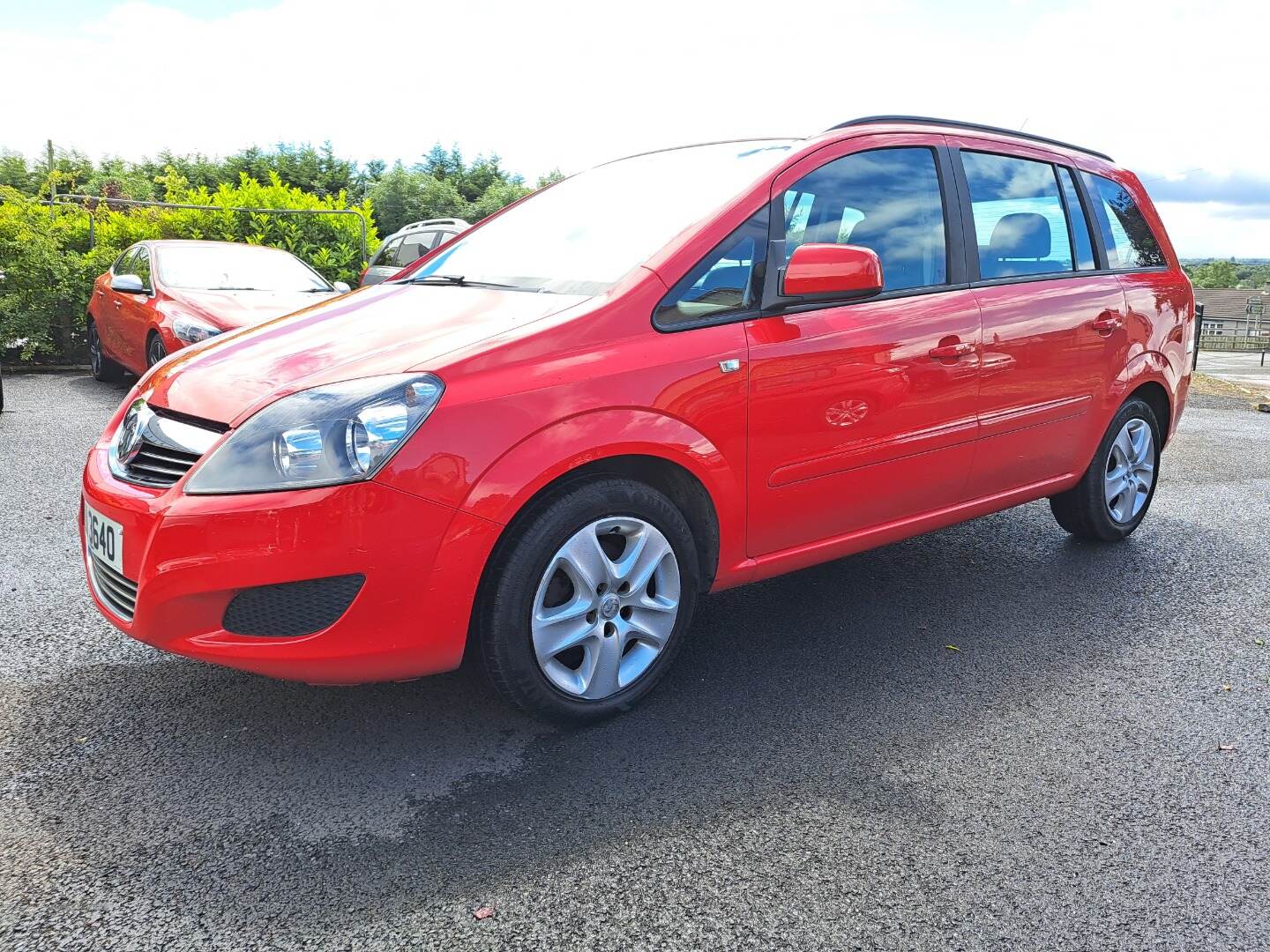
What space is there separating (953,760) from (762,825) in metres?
0.67

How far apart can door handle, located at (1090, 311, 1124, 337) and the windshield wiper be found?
2.53m

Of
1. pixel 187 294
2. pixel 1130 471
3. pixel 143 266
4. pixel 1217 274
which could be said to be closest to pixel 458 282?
pixel 1130 471

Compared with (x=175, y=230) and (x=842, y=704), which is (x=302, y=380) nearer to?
(x=842, y=704)

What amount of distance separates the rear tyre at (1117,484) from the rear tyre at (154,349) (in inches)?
259

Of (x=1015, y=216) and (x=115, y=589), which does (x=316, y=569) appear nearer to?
(x=115, y=589)

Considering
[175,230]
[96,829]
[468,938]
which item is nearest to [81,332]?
[175,230]

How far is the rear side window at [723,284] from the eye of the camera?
296cm

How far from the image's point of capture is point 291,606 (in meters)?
2.47

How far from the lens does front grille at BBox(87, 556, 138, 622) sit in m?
2.62

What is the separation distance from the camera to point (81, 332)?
11109 millimetres

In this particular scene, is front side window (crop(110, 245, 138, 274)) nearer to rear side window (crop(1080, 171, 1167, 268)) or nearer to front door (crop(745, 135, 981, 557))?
front door (crop(745, 135, 981, 557))

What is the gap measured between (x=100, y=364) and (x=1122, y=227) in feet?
30.6

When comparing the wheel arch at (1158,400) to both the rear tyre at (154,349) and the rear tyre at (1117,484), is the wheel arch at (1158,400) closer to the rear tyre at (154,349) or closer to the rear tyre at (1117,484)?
the rear tyre at (1117,484)

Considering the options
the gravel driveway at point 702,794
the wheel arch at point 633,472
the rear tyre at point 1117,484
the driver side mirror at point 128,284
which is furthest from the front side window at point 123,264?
the rear tyre at point 1117,484
